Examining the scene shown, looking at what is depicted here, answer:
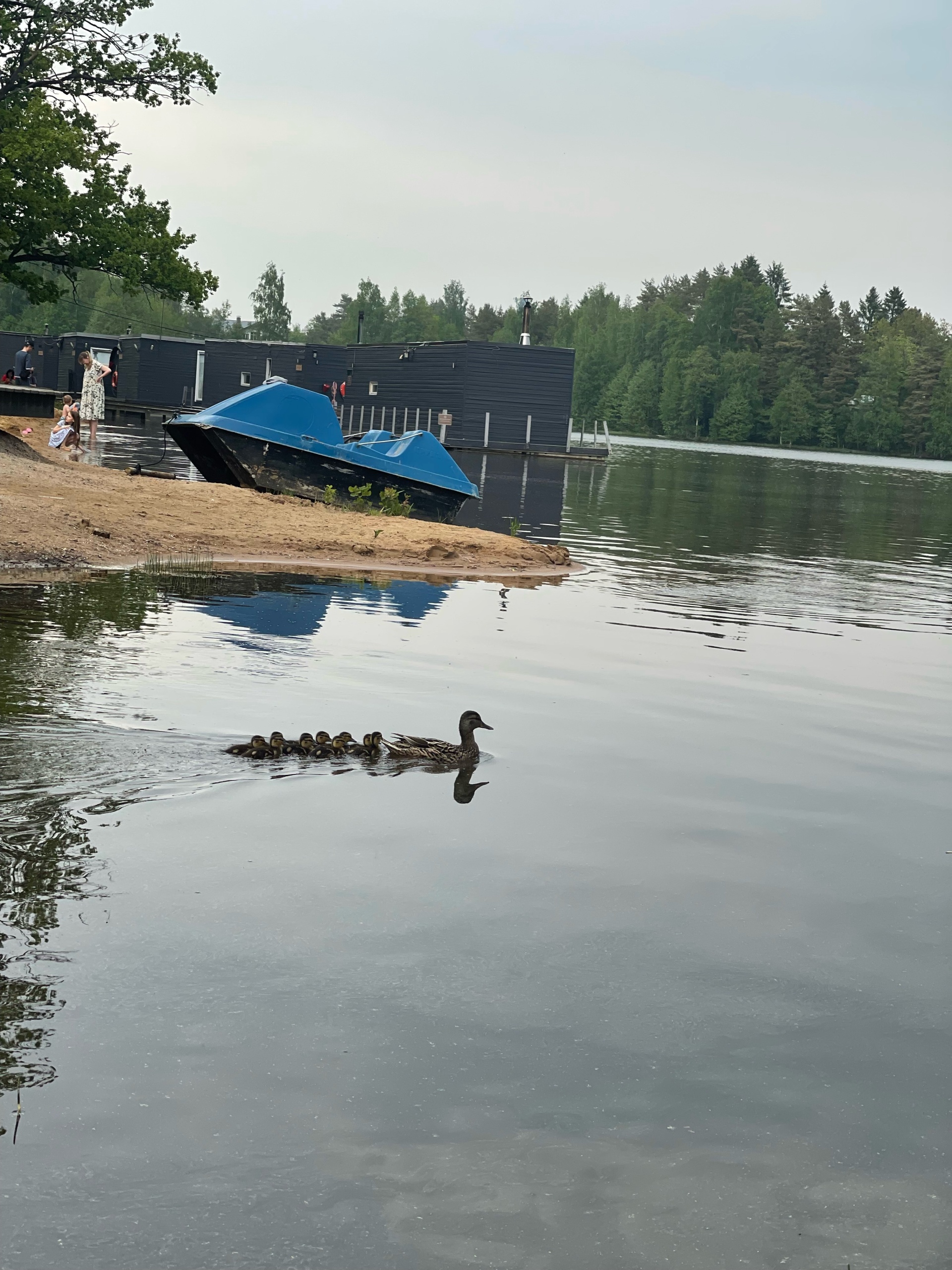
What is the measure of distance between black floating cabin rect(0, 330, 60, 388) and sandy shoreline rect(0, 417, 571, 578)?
6820 cm

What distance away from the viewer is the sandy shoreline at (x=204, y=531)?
18266 mm

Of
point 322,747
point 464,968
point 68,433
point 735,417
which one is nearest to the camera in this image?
point 464,968

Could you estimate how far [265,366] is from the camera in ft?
261

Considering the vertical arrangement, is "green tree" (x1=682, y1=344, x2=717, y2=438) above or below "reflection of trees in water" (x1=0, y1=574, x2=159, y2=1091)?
above

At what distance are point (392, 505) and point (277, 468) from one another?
232cm

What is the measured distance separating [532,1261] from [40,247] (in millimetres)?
33635

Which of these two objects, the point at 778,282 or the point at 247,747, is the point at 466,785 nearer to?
the point at 247,747

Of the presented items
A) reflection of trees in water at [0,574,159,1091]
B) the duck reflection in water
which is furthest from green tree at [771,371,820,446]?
the duck reflection in water

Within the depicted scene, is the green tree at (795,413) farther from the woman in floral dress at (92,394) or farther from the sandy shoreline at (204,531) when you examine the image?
the sandy shoreline at (204,531)

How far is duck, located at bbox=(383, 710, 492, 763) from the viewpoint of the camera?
925 centimetres

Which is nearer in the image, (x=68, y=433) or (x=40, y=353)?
(x=68, y=433)

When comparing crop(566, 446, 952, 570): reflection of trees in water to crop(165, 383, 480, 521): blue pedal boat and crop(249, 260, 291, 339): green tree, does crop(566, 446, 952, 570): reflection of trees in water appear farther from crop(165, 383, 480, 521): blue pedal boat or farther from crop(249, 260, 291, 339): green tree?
crop(249, 260, 291, 339): green tree

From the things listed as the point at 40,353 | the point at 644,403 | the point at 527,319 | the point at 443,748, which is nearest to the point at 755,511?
the point at 527,319

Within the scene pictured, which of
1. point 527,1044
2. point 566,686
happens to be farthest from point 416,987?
point 566,686
